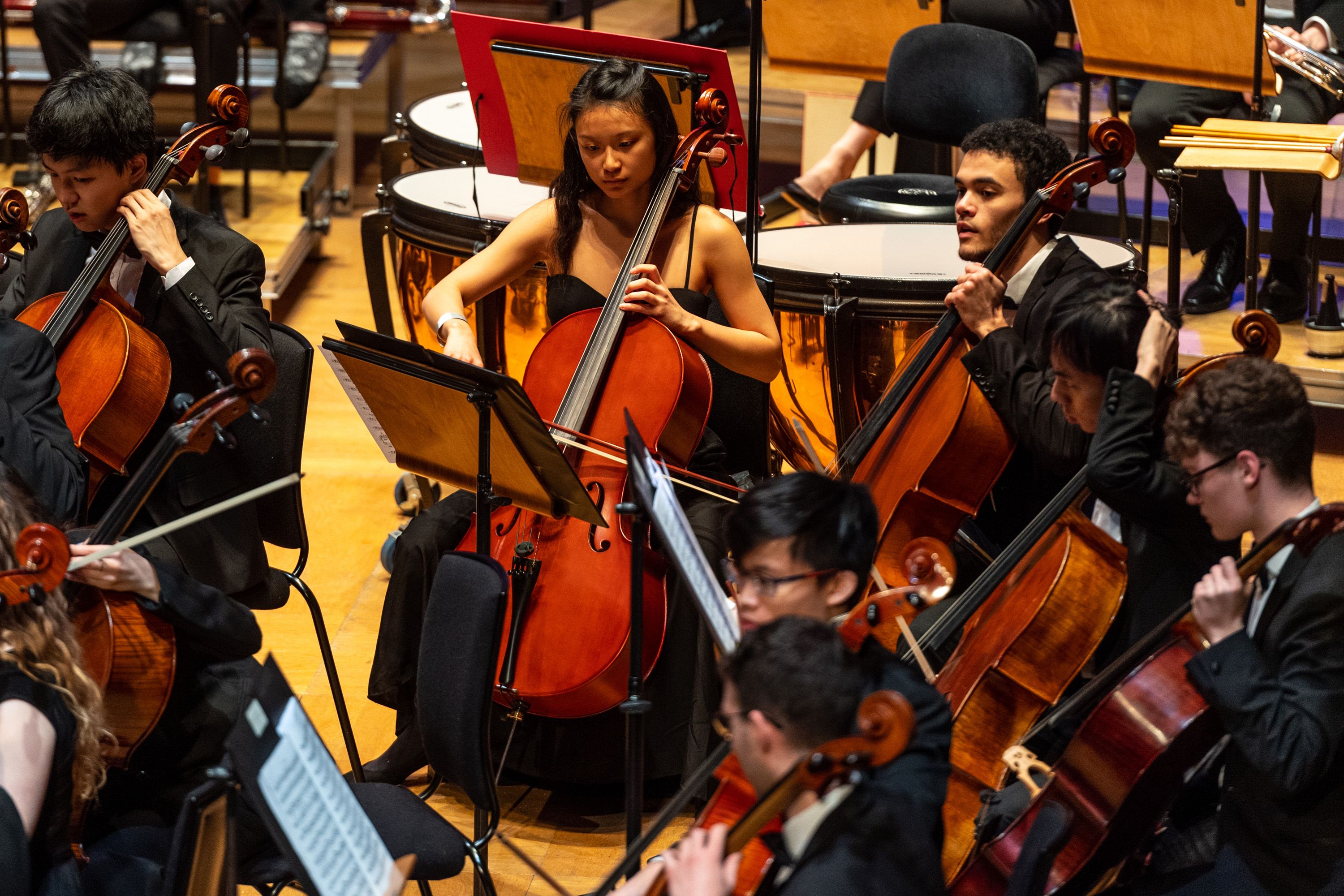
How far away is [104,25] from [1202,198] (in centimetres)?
352

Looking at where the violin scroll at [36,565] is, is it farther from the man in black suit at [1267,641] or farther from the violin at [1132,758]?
the man in black suit at [1267,641]

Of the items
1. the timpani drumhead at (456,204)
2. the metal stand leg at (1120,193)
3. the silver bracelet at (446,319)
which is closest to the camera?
the silver bracelet at (446,319)

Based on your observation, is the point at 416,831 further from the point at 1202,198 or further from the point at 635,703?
the point at 1202,198

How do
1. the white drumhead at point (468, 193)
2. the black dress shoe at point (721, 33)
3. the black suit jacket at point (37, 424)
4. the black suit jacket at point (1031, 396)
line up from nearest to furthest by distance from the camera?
the black suit jacket at point (37, 424) → the black suit jacket at point (1031, 396) → the white drumhead at point (468, 193) → the black dress shoe at point (721, 33)

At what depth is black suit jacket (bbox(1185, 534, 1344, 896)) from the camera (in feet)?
5.49

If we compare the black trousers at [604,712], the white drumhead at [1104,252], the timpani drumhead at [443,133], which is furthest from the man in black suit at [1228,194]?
the black trousers at [604,712]

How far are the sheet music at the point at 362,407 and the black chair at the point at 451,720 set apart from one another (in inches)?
15.6

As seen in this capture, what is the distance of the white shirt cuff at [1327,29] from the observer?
397cm

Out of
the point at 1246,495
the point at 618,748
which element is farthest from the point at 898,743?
the point at 618,748

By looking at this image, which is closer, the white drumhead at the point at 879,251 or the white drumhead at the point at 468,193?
the white drumhead at the point at 879,251

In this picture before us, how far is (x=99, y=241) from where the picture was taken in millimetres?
2635

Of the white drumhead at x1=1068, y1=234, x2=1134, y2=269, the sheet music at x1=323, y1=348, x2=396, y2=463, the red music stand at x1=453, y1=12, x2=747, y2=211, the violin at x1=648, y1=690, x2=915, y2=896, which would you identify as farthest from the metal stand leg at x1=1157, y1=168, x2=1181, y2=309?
the violin at x1=648, y1=690, x2=915, y2=896

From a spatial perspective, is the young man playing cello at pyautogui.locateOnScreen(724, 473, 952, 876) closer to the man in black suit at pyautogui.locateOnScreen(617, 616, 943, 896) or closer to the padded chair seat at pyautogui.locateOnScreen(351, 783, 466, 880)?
the man in black suit at pyautogui.locateOnScreen(617, 616, 943, 896)

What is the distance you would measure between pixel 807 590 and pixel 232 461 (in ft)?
3.95
